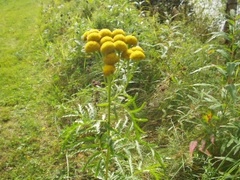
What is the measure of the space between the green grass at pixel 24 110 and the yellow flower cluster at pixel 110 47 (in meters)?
1.42

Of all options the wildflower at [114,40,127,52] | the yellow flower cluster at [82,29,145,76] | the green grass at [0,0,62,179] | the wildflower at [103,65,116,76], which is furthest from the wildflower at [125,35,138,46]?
the green grass at [0,0,62,179]

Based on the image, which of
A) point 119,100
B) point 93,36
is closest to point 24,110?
point 119,100

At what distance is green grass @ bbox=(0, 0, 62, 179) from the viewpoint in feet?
9.14

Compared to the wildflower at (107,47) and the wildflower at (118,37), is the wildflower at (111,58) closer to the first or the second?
the wildflower at (107,47)

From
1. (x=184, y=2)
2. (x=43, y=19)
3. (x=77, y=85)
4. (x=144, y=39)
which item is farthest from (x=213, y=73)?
(x=43, y=19)

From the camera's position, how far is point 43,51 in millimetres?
4820

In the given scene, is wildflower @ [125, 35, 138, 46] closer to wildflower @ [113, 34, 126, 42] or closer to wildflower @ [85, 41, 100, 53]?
wildflower @ [113, 34, 126, 42]

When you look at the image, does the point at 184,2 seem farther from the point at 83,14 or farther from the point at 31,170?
the point at 31,170

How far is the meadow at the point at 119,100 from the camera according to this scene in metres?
2.02

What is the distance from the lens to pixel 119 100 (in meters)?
2.23

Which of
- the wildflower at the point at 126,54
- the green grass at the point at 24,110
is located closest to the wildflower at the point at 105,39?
the wildflower at the point at 126,54

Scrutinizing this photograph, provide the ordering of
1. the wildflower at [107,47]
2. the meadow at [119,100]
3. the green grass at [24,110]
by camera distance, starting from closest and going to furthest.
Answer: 1. the wildflower at [107,47]
2. the meadow at [119,100]
3. the green grass at [24,110]

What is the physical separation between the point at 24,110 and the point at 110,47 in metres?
2.21

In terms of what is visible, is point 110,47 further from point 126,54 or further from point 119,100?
point 119,100
